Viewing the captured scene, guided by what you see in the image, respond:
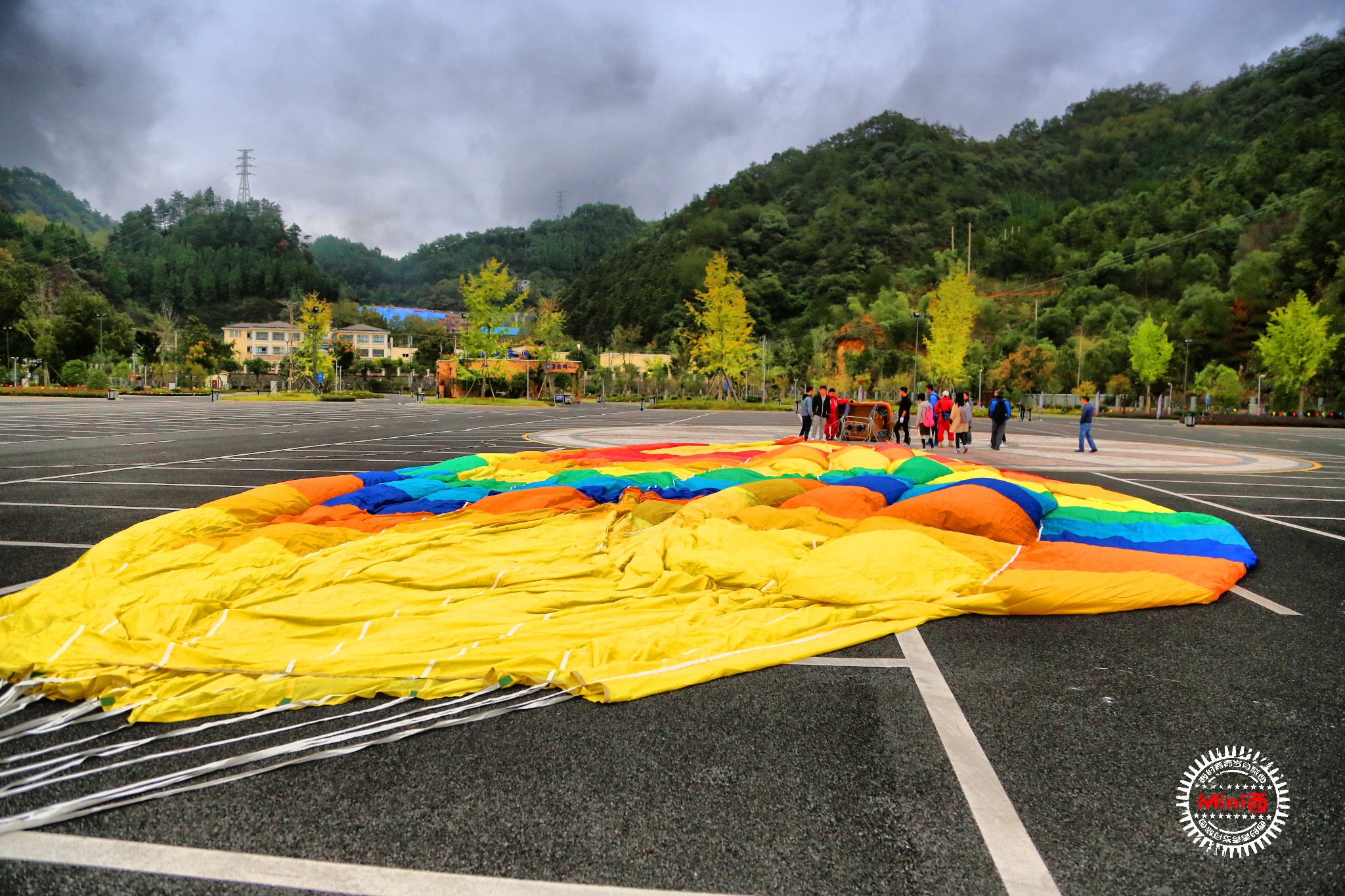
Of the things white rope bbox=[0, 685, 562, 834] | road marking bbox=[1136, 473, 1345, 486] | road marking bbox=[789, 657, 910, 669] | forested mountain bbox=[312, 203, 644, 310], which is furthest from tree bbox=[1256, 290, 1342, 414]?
forested mountain bbox=[312, 203, 644, 310]

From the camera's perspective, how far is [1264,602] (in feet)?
16.5

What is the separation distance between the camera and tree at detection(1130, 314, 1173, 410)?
206 ft

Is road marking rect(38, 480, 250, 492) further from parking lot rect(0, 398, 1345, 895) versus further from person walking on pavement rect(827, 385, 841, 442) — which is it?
person walking on pavement rect(827, 385, 841, 442)

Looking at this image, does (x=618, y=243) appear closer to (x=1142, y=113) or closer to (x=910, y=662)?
(x=1142, y=113)

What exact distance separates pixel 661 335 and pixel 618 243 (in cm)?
5211

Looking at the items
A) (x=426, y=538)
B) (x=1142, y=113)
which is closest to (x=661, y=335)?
(x=1142, y=113)

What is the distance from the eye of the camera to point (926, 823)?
2395 mm

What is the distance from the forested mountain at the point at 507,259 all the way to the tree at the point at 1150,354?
111 meters

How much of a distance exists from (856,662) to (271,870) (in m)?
2.77

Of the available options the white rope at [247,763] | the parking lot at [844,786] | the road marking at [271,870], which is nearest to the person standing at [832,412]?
the parking lot at [844,786]

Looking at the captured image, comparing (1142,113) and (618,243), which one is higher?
(1142,113)

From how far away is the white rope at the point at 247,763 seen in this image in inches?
Answer: 94.0

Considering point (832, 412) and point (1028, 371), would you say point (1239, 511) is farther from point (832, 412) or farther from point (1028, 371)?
point (1028, 371)

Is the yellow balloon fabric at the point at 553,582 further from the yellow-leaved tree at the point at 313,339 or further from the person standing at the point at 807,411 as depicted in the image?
the yellow-leaved tree at the point at 313,339
